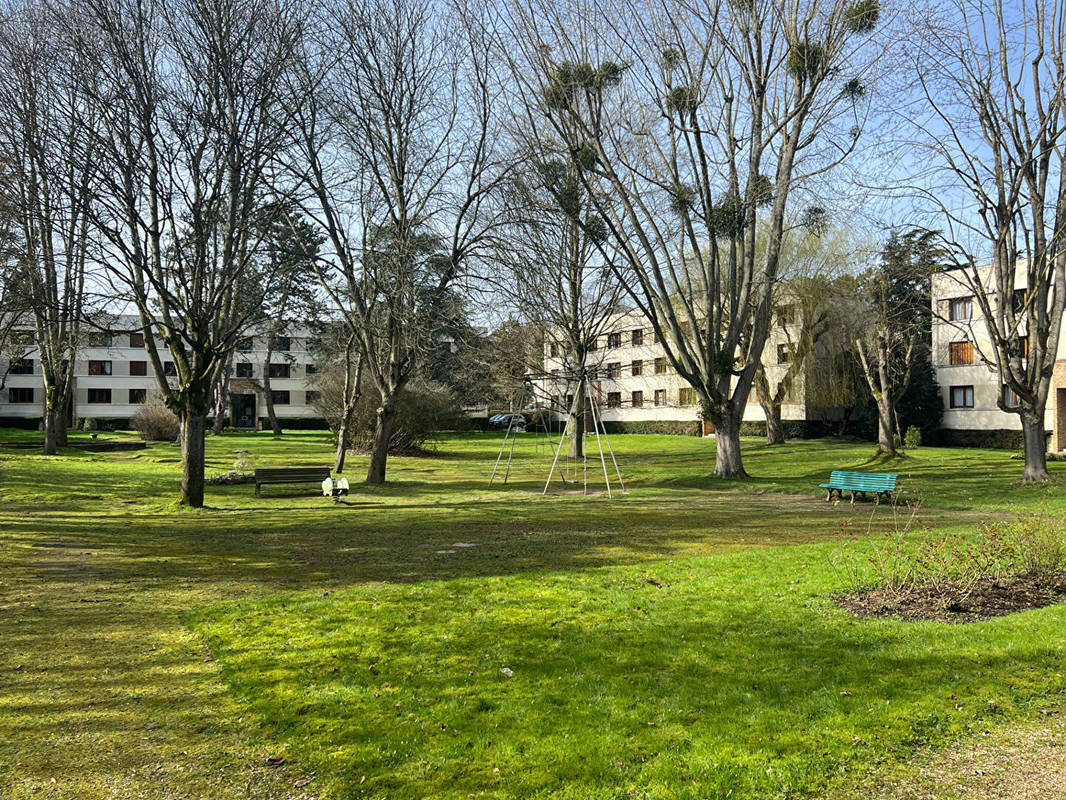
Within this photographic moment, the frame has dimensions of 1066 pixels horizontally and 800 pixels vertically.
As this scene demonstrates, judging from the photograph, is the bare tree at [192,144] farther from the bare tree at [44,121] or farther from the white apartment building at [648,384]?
the white apartment building at [648,384]

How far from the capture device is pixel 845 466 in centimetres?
2714

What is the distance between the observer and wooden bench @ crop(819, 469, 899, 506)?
53.7 ft

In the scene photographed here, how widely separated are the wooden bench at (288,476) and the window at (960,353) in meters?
35.8

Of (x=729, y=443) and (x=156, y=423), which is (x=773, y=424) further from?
(x=156, y=423)

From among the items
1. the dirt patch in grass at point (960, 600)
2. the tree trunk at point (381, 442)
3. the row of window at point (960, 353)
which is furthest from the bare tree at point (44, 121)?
the row of window at point (960, 353)

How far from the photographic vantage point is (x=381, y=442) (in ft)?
74.7

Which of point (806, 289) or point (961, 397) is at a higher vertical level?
point (806, 289)

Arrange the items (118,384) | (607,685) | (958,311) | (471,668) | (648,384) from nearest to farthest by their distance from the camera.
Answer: (607,685), (471,668), (958,311), (648,384), (118,384)

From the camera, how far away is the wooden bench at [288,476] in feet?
65.3

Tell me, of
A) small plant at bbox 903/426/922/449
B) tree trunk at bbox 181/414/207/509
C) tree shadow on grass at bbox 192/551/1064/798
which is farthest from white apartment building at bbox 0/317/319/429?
tree shadow on grass at bbox 192/551/1064/798

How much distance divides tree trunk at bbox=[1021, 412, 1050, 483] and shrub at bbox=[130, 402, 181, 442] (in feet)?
132

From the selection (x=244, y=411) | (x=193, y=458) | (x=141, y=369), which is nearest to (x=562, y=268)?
(x=193, y=458)

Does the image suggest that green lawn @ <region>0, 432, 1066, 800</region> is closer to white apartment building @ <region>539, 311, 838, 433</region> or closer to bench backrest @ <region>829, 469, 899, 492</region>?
bench backrest @ <region>829, 469, 899, 492</region>

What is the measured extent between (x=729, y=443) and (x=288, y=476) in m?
12.6
